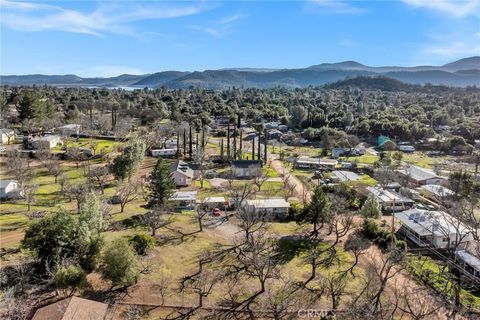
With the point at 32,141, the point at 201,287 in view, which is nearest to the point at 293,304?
the point at 201,287

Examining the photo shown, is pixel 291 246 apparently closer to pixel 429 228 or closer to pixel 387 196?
pixel 429 228

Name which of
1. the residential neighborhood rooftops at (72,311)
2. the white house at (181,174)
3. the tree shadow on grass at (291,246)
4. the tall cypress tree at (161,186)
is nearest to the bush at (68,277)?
the residential neighborhood rooftops at (72,311)

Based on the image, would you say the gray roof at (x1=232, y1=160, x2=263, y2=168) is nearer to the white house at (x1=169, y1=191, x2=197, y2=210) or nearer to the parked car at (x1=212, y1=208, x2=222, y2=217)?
the white house at (x1=169, y1=191, x2=197, y2=210)

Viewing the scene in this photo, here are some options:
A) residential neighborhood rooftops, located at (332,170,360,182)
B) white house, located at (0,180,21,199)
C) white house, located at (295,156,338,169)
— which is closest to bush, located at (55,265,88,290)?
white house, located at (0,180,21,199)

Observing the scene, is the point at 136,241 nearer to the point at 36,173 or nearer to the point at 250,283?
the point at 250,283

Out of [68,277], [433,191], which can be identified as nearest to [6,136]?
[68,277]

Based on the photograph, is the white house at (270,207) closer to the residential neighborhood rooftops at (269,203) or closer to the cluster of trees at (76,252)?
the residential neighborhood rooftops at (269,203)
